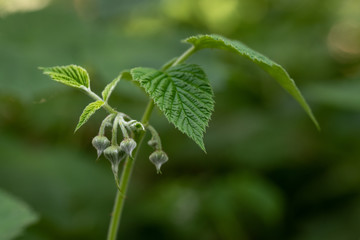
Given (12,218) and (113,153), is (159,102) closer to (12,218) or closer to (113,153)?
(113,153)

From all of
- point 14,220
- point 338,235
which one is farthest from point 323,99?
point 14,220

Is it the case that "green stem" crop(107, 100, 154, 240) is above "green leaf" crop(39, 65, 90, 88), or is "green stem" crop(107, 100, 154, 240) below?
below

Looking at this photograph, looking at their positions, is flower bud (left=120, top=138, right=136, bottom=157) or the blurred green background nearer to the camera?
flower bud (left=120, top=138, right=136, bottom=157)

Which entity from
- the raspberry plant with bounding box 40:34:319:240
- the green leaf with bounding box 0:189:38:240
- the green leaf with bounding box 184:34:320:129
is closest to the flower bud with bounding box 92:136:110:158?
the raspberry plant with bounding box 40:34:319:240

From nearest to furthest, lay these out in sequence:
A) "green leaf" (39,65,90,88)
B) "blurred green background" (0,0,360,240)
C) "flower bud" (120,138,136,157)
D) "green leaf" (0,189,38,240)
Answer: "flower bud" (120,138,136,157), "green leaf" (39,65,90,88), "green leaf" (0,189,38,240), "blurred green background" (0,0,360,240)

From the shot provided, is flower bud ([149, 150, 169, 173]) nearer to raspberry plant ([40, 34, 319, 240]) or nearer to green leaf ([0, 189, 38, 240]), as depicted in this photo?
raspberry plant ([40, 34, 319, 240])

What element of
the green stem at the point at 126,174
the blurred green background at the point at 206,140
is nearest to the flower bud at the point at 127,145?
the green stem at the point at 126,174

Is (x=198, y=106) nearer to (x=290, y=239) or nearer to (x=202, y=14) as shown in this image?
(x=290, y=239)
